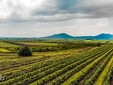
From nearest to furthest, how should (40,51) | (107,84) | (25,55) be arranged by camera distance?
(107,84) < (25,55) < (40,51)

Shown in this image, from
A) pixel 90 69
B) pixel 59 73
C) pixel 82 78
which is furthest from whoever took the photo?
pixel 90 69

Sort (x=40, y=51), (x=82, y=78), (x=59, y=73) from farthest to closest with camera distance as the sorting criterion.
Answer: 1. (x=40, y=51)
2. (x=59, y=73)
3. (x=82, y=78)

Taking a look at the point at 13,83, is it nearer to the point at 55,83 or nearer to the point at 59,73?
the point at 55,83

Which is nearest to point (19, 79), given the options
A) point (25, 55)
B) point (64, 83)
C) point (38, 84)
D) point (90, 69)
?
point (38, 84)

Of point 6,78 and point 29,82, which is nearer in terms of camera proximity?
point 29,82

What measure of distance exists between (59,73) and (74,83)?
376 inches

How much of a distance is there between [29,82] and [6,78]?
5.50 metres

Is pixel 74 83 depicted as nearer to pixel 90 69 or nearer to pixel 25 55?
pixel 90 69

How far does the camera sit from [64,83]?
3591cm

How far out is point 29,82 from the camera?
1475 inches

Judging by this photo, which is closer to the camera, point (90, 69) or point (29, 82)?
point (29, 82)

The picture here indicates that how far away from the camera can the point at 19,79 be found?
129 ft

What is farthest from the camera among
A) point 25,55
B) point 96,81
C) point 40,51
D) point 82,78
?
point 40,51

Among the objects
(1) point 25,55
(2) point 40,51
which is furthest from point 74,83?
(2) point 40,51
